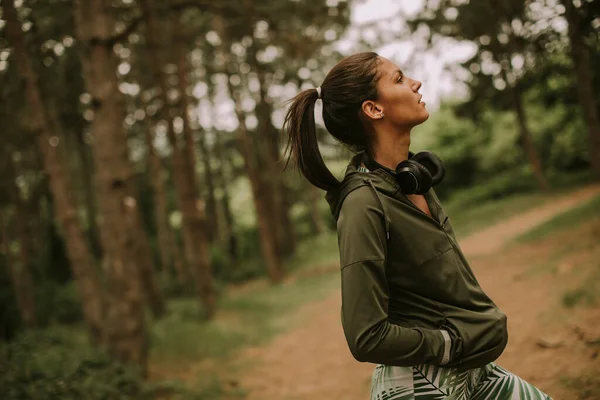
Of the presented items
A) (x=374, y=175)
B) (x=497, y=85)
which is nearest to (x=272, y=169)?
(x=497, y=85)

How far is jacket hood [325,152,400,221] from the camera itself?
1.97 metres

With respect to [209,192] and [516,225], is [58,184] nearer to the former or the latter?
[516,225]

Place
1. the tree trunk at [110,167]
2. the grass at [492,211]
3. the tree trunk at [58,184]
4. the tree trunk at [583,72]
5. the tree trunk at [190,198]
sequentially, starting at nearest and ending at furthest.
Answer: the tree trunk at [583,72] < the tree trunk at [110,167] < the tree trunk at [58,184] < the tree trunk at [190,198] < the grass at [492,211]

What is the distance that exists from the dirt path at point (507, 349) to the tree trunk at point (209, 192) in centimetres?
1523

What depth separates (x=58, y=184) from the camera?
941 cm

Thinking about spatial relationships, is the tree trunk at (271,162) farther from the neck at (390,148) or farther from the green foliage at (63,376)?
the neck at (390,148)

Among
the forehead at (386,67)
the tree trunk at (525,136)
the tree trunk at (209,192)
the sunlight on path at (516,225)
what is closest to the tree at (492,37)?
the tree trunk at (525,136)

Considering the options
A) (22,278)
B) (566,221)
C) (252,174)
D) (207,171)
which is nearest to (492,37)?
(566,221)

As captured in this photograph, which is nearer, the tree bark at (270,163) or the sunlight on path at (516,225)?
the sunlight on path at (516,225)

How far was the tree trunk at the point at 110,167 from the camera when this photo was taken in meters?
7.49

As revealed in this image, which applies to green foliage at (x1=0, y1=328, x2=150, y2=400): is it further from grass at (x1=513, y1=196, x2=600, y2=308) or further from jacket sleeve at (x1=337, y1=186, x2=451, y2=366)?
grass at (x1=513, y1=196, x2=600, y2=308)

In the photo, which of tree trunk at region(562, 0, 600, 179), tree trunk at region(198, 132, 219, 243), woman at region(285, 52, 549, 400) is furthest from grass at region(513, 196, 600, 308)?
tree trunk at region(198, 132, 219, 243)

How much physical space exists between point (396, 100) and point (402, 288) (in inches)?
29.8

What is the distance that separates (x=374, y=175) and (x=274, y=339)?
9.30m
